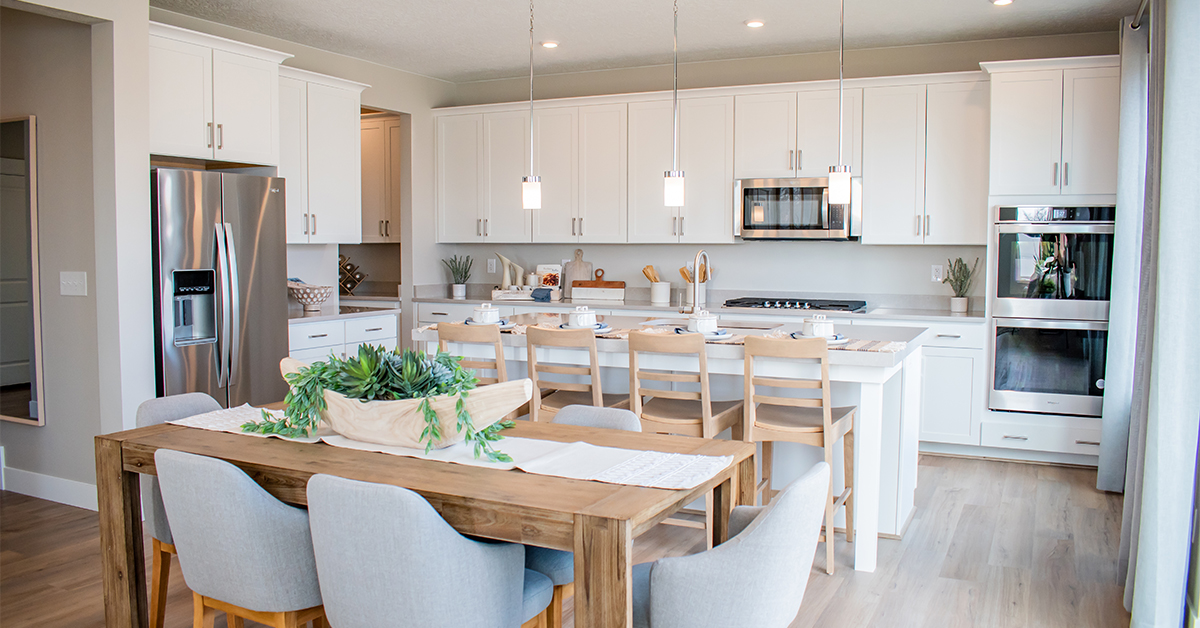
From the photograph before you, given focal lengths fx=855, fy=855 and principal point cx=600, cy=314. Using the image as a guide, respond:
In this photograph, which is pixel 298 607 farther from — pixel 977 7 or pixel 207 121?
pixel 977 7

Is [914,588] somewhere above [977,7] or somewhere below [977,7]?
below

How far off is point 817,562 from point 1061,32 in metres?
3.71

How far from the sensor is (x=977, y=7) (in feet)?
15.2

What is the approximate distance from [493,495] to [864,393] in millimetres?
1856

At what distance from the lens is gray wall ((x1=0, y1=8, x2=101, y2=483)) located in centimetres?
393

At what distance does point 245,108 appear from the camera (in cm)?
467

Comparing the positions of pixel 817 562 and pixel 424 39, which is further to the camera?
pixel 424 39

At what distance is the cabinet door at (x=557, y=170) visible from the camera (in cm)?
618

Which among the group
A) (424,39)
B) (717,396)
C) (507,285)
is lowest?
(717,396)

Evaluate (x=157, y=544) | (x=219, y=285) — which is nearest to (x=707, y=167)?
(x=219, y=285)

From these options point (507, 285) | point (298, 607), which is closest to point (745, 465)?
point (298, 607)

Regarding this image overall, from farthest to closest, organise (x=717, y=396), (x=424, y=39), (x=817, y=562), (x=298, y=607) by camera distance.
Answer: (x=424, y=39)
(x=717, y=396)
(x=817, y=562)
(x=298, y=607)

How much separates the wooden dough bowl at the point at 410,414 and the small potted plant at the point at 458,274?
4.44 m

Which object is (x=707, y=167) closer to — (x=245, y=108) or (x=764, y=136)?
(x=764, y=136)
